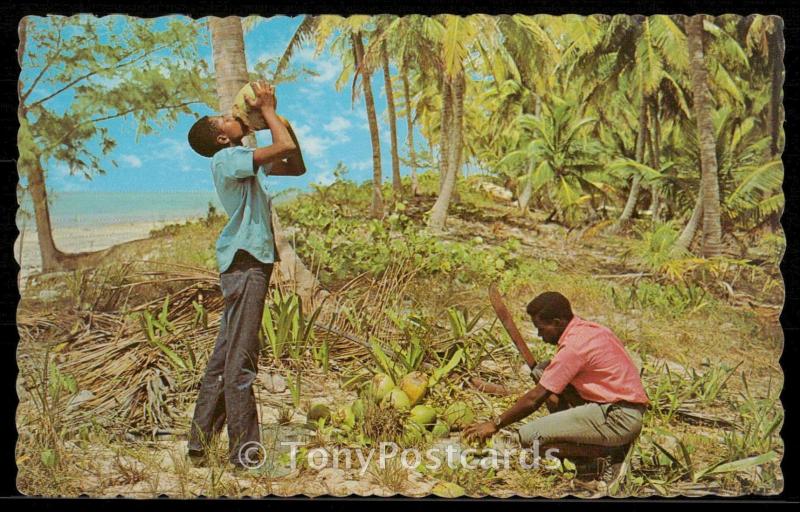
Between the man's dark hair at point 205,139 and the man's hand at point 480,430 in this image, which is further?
the man's dark hair at point 205,139

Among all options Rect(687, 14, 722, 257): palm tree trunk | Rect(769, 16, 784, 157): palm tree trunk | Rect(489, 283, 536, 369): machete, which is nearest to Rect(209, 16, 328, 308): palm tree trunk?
Rect(489, 283, 536, 369): machete

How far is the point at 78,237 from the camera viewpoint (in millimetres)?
4598

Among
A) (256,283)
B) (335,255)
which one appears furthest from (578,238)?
(256,283)

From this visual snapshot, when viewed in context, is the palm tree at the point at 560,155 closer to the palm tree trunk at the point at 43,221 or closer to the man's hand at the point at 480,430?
the man's hand at the point at 480,430

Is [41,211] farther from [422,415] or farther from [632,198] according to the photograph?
[632,198]

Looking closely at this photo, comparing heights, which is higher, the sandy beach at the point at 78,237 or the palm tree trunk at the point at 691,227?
the sandy beach at the point at 78,237

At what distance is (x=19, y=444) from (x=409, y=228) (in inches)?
118

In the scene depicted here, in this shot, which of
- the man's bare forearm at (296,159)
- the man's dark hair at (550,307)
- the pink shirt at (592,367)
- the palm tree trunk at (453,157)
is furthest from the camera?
the palm tree trunk at (453,157)

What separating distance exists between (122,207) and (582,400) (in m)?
3.30

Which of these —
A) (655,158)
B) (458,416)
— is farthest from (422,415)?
(655,158)

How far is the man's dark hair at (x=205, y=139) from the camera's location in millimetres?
4512

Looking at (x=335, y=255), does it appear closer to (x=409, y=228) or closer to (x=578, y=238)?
(x=409, y=228)

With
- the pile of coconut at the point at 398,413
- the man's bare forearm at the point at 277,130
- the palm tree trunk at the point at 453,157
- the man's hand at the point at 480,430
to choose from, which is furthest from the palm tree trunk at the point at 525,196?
the man's bare forearm at the point at 277,130

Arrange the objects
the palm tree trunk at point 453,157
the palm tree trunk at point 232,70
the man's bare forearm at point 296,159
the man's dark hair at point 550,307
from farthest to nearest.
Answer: the palm tree trunk at point 453,157 < the palm tree trunk at point 232,70 < the man's bare forearm at point 296,159 < the man's dark hair at point 550,307
